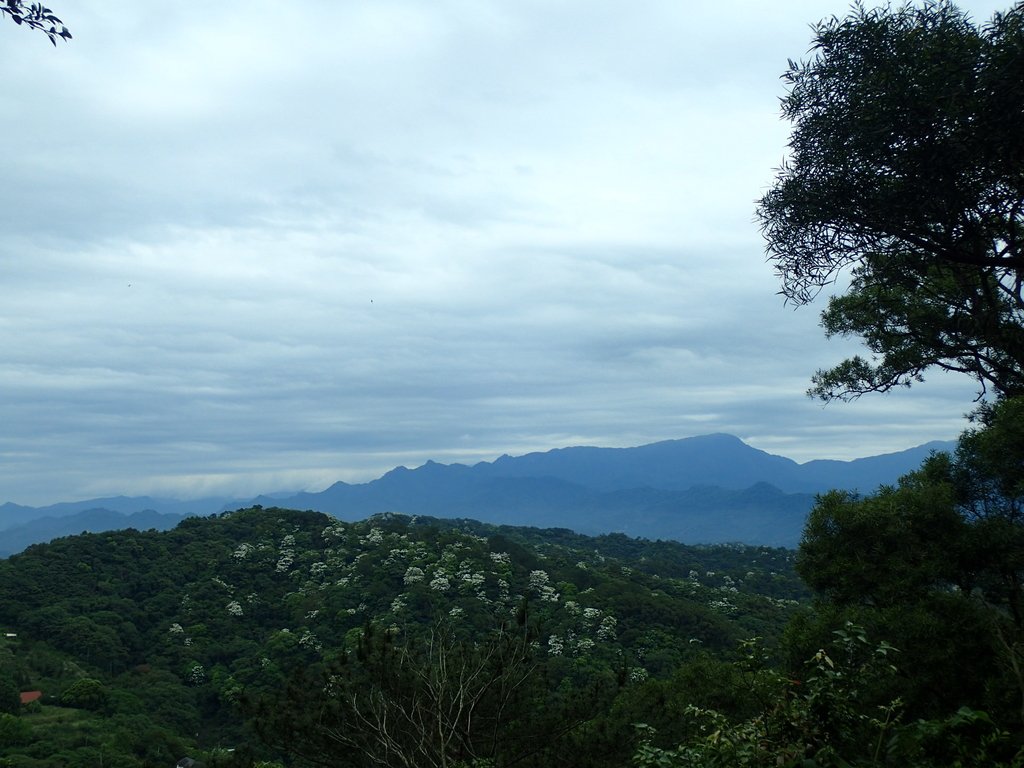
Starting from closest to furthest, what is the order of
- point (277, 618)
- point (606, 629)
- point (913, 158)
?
point (913, 158) → point (606, 629) → point (277, 618)

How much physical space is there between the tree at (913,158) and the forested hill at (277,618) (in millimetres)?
8240

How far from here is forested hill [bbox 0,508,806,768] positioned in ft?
109

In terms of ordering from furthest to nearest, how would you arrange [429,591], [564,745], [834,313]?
[429,591]
[834,313]
[564,745]

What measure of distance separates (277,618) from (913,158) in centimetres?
5881

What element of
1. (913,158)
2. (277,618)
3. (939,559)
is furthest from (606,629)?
(913,158)

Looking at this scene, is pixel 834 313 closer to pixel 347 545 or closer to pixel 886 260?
pixel 886 260

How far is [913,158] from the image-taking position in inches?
382

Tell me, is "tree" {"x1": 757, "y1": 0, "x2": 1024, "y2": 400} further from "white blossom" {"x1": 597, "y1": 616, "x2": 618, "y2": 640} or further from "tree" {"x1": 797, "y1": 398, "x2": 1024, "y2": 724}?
"white blossom" {"x1": 597, "y1": 616, "x2": 618, "y2": 640}

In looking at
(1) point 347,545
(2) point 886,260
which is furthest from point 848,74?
(1) point 347,545


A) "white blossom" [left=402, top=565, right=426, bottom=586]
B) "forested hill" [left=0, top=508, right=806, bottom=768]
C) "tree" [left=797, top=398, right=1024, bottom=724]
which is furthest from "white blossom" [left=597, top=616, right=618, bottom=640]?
"tree" [left=797, top=398, right=1024, bottom=724]

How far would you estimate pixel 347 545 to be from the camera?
73.8m

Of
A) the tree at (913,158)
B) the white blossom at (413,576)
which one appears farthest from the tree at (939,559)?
the white blossom at (413,576)

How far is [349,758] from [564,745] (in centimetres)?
415

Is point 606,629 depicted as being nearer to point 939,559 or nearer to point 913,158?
point 939,559
